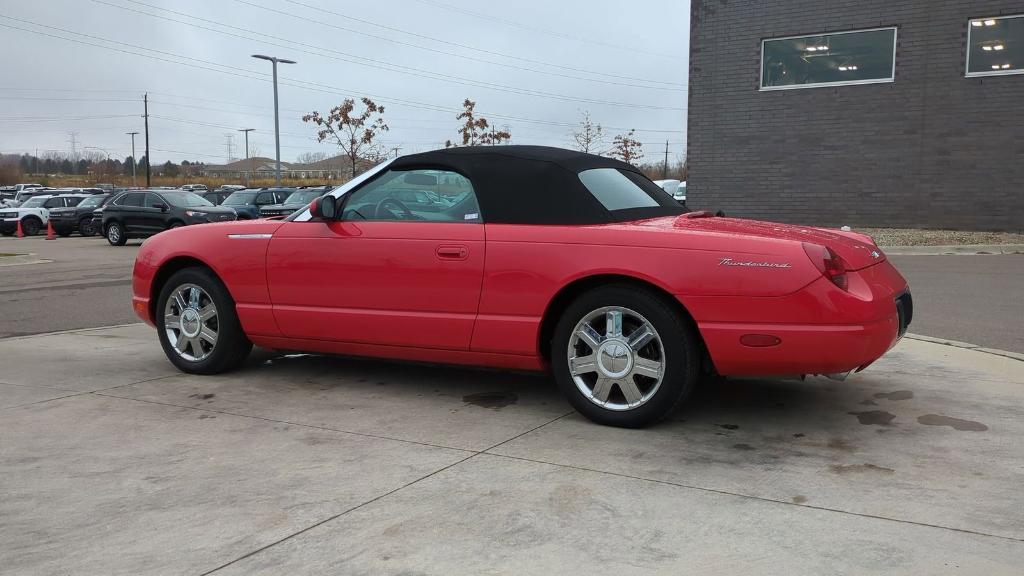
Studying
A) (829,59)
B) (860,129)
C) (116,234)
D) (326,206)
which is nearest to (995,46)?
(860,129)

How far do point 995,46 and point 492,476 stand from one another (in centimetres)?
1943

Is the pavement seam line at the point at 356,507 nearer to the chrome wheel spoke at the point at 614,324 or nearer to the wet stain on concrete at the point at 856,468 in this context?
the chrome wheel spoke at the point at 614,324

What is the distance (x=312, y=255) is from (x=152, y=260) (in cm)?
150

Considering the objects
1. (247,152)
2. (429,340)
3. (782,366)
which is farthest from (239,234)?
(247,152)

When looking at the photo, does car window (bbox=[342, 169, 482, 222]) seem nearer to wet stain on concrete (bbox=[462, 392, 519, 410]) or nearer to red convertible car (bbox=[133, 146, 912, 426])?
red convertible car (bbox=[133, 146, 912, 426])

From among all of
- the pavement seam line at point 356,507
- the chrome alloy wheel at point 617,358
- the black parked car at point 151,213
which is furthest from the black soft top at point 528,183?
the black parked car at point 151,213

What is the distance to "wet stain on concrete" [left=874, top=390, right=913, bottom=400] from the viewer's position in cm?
521

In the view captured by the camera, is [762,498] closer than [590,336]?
Yes

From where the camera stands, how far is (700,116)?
22078 millimetres

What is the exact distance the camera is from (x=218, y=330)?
229 inches

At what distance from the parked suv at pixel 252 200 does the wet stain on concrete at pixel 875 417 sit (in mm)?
24923

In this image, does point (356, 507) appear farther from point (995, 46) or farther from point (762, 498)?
point (995, 46)

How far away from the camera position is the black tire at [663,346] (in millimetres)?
4348

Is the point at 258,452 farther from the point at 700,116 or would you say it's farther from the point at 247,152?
the point at 247,152
